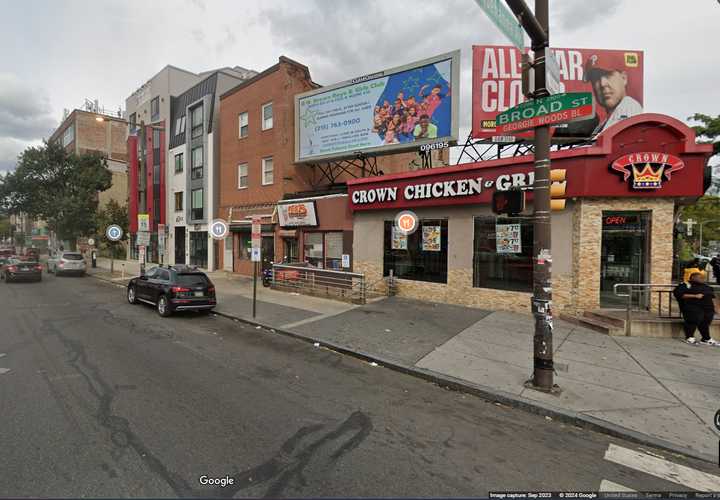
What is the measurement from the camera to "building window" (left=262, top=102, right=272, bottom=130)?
18.2m

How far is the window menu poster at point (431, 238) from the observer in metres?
12.0

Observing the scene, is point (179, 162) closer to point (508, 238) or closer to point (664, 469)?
point (508, 238)

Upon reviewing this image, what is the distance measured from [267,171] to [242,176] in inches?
99.9

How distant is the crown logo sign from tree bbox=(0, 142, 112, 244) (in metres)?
34.3

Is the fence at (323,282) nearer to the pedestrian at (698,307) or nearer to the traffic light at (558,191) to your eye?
the traffic light at (558,191)

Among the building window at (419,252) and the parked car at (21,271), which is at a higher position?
the building window at (419,252)

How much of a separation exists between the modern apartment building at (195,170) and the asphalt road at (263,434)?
17.5 metres

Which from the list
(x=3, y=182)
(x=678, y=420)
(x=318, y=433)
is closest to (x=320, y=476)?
(x=318, y=433)

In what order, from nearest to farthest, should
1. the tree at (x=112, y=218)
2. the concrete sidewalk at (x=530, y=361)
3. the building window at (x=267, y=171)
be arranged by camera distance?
1. the concrete sidewalk at (x=530, y=361)
2. the building window at (x=267, y=171)
3. the tree at (x=112, y=218)

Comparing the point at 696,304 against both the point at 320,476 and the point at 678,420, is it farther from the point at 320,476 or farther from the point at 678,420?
the point at 320,476

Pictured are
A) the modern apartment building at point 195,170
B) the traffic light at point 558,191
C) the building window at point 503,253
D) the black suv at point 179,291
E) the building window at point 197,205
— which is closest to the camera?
the traffic light at point 558,191

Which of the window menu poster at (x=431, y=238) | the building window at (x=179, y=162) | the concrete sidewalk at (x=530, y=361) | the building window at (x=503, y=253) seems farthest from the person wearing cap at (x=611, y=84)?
the building window at (x=179, y=162)

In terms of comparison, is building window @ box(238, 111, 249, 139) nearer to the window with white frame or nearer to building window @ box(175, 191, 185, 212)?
the window with white frame

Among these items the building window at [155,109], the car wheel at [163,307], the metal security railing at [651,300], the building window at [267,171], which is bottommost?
the car wheel at [163,307]
